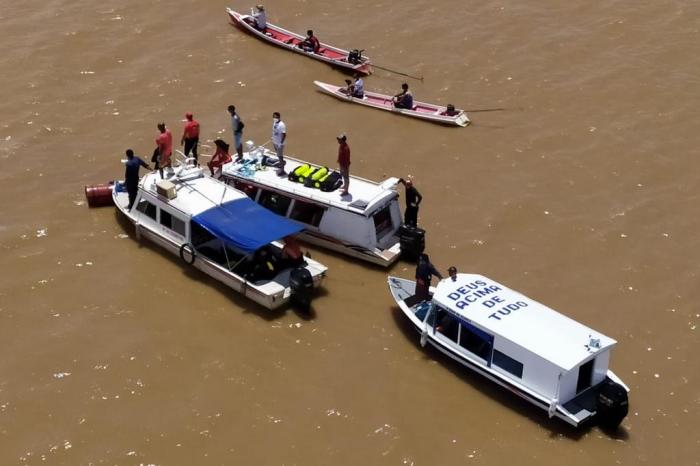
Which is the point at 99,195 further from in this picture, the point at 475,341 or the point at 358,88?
the point at 475,341

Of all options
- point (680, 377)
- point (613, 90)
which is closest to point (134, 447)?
point (680, 377)

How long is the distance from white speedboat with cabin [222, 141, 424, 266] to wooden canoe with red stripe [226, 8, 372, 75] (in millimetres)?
9654

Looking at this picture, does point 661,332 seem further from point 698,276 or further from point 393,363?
point 393,363

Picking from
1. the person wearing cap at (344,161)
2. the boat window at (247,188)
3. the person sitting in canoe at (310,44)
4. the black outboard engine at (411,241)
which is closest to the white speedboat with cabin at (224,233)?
the boat window at (247,188)

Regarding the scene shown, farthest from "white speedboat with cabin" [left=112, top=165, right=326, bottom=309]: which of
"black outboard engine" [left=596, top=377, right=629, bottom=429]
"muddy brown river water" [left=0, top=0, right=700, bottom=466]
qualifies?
"black outboard engine" [left=596, top=377, right=629, bottom=429]

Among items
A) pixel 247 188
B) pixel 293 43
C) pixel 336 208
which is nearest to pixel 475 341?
pixel 336 208

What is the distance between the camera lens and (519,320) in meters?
16.5

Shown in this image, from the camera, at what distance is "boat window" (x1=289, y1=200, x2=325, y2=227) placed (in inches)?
824

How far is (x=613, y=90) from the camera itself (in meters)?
28.7

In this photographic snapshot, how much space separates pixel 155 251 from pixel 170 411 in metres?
5.73

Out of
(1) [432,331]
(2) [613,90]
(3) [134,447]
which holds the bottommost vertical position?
(3) [134,447]

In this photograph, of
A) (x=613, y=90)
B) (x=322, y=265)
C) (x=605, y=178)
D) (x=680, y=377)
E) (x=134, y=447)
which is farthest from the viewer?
(x=613, y=90)

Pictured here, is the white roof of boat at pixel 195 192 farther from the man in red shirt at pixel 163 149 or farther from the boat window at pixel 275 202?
the boat window at pixel 275 202

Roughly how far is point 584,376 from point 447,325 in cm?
299
